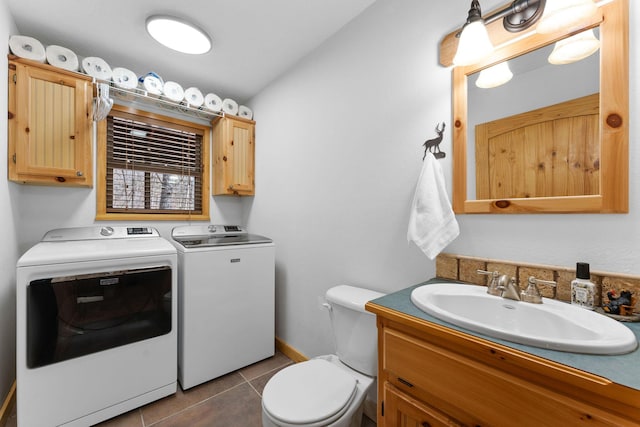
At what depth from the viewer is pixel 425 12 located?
4.55ft

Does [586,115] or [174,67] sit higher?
[174,67]

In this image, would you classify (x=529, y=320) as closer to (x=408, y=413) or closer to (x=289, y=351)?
(x=408, y=413)

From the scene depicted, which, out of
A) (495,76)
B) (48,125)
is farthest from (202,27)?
(495,76)

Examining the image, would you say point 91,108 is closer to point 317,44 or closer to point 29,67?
point 29,67

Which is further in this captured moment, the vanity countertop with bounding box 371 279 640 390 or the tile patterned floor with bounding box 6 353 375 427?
the tile patterned floor with bounding box 6 353 375 427

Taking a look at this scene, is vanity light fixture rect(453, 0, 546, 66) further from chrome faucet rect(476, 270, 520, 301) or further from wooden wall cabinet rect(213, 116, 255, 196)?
wooden wall cabinet rect(213, 116, 255, 196)

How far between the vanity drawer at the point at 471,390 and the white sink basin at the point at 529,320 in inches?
4.1

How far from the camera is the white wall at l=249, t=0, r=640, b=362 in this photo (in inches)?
39.9

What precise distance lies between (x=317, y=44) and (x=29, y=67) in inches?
77.0

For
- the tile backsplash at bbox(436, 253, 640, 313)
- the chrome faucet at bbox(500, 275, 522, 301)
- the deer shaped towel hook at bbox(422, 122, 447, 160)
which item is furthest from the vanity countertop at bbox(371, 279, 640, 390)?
the deer shaped towel hook at bbox(422, 122, 447, 160)

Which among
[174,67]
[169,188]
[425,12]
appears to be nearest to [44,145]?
[169,188]

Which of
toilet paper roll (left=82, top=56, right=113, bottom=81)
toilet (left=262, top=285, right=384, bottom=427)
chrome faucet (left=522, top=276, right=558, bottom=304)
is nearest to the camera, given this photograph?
chrome faucet (left=522, top=276, right=558, bottom=304)

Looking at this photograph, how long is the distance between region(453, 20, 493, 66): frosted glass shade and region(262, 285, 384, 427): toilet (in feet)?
4.16

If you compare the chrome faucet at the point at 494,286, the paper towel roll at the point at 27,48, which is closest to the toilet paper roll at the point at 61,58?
the paper towel roll at the point at 27,48
